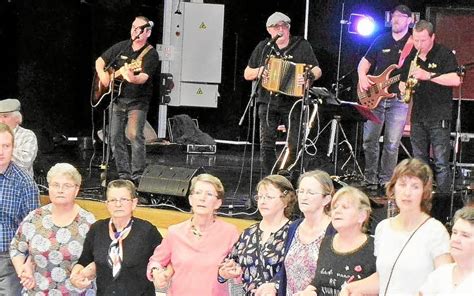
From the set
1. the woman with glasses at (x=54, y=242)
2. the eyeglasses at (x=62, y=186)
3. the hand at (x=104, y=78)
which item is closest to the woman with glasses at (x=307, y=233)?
the woman with glasses at (x=54, y=242)

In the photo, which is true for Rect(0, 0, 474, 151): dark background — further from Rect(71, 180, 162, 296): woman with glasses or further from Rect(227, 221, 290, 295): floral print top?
Rect(227, 221, 290, 295): floral print top

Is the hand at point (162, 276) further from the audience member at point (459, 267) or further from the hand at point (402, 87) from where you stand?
the hand at point (402, 87)

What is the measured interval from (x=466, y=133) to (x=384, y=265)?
730 centimetres

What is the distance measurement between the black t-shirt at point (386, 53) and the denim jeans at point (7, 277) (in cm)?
421

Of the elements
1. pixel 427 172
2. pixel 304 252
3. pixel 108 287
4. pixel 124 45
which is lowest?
pixel 108 287

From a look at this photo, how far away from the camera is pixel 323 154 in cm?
1166

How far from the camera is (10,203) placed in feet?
17.8

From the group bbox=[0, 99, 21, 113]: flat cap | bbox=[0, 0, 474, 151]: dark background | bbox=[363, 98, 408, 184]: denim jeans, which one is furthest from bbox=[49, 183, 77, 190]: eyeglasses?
bbox=[0, 0, 474, 151]: dark background

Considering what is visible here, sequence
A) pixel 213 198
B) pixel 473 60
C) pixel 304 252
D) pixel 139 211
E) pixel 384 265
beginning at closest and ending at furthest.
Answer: pixel 384 265, pixel 304 252, pixel 213 198, pixel 139 211, pixel 473 60

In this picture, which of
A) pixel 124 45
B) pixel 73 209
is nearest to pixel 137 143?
pixel 124 45

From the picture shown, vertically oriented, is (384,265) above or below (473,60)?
below

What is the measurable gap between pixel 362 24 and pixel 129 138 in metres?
4.07

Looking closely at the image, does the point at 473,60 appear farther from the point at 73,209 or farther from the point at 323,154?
the point at 73,209

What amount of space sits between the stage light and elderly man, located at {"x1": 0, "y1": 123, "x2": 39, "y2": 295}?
6.49 meters
